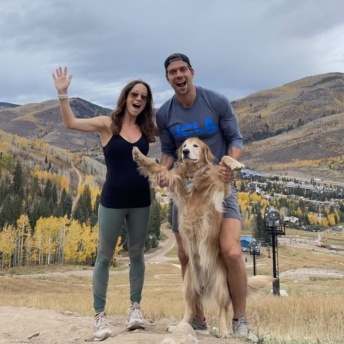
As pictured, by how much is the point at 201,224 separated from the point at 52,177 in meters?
129

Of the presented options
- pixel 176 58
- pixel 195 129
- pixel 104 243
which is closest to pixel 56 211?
pixel 104 243

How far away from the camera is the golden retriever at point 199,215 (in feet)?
17.8

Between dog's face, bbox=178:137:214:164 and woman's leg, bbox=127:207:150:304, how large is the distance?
0.98m

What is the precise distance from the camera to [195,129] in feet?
18.4

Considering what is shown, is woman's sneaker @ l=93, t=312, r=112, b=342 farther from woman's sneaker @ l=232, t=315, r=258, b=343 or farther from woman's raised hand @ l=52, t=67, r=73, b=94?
woman's raised hand @ l=52, t=67, r=73, b=94

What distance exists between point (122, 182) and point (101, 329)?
199cm

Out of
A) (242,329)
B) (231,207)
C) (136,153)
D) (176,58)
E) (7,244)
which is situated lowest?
(7,244)

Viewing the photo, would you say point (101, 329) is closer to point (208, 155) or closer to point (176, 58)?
point (208, 155)

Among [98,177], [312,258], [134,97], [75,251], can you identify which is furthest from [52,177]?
[134,97]

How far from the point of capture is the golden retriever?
542 centimetres

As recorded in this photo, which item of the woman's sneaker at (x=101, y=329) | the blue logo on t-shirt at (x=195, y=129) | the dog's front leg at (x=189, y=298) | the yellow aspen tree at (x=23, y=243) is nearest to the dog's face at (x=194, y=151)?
the blue logo on t-shirt at (x=195, y=129)

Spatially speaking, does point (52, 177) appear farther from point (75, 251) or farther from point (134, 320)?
point (134, 320)

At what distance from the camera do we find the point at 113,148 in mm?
5586

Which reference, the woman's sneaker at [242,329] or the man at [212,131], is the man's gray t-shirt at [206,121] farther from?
the woman's sneaker at [242,329]
